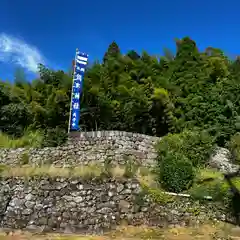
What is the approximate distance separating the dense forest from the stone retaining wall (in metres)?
4.85

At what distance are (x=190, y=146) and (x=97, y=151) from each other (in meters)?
3.81

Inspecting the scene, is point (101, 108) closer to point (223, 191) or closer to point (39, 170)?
point (39, 170)

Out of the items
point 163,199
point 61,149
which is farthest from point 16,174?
point 163,199

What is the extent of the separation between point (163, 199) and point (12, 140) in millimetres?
9583

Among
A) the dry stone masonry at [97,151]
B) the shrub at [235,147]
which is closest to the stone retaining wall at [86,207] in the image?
the dry stone masonry at [97,151]

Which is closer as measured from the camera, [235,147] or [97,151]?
[97,151]

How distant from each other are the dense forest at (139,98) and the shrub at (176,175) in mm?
4835

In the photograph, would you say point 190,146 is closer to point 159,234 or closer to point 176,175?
point 176,175

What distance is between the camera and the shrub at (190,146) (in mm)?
15898

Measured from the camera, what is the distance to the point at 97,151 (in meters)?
16.1

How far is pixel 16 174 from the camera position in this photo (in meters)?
13.4

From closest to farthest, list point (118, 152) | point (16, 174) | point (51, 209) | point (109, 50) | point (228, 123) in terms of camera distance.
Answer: point (51, 209)
point (16, 174)
point (118, 152)
point (228, 123)
point (109, 50)

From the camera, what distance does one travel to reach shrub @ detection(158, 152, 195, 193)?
12914mm

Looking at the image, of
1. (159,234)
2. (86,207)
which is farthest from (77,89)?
(159,234)
